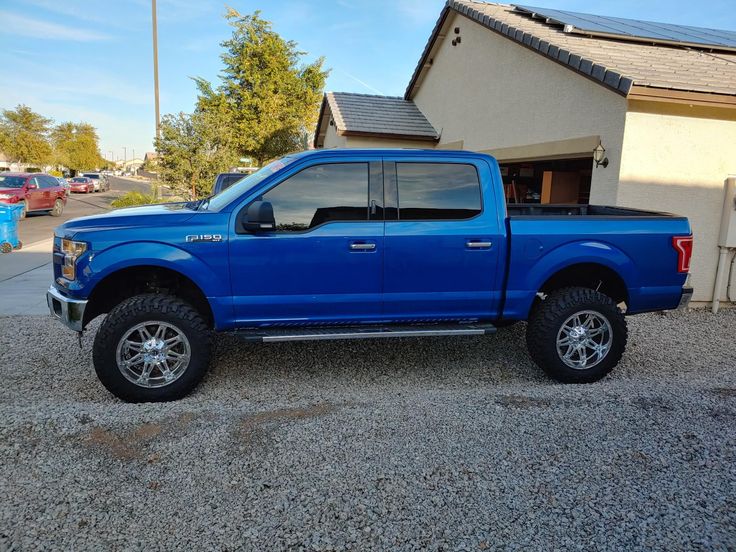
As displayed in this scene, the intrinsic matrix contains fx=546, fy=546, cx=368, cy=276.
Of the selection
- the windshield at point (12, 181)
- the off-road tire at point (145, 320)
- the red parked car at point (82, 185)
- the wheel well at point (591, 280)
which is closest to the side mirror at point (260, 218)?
the off-road tire at point (145, 320)

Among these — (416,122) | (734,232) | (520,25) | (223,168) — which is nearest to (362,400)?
(734,232)

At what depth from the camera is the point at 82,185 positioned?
38.5 m

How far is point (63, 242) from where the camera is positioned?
4.38 metres

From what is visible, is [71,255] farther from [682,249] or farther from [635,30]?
[635,30]

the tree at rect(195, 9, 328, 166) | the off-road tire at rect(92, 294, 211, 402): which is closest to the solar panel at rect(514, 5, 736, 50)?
the off-road tire at rect(92, 294, 211, 402)

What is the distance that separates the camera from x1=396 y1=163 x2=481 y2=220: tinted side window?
4.73m

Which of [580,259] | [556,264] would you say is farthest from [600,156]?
[556,264]

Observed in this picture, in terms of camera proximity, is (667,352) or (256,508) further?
(667,352)

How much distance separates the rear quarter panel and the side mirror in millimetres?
2070

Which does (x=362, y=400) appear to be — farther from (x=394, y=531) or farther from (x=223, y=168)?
(x=223, y=168)

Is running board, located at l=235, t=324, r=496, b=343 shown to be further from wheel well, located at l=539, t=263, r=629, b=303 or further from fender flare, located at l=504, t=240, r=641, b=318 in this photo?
wheel well, located at l=539, t=263, r=629, b=303

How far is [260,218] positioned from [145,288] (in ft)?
4.35

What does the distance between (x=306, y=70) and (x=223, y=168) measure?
14974 mm

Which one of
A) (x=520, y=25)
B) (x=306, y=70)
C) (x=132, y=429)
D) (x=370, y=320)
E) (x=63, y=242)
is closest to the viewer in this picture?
(x=132, y=429)
